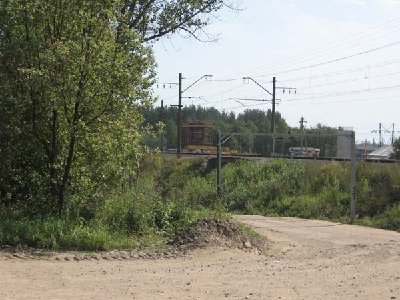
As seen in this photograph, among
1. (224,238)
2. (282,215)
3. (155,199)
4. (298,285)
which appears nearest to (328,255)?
(224,238)

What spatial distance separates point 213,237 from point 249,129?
99.5 meters

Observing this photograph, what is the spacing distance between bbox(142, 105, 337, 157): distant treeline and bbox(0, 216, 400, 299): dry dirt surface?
99.9ft

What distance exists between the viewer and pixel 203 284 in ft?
32.1

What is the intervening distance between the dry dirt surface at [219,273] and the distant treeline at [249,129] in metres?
30.4

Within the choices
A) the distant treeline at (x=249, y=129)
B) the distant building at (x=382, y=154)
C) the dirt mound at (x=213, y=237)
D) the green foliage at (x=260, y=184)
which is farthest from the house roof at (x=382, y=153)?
the dirt mound at (x=213, y=237)

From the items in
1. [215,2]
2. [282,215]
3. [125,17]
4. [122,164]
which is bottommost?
[282,215]

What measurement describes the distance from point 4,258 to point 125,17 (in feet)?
21.0

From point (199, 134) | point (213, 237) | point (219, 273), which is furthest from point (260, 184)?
point (199, 134)

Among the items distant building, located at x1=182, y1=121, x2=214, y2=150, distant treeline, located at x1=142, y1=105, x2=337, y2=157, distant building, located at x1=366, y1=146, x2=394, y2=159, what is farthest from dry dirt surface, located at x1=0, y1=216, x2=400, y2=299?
distant building, located at x1=182, y1=121, x2=214, y2=150

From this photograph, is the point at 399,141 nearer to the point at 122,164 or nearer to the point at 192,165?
the point at 192,165

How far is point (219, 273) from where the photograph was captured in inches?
426

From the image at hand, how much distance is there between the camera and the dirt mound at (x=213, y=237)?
523 inches

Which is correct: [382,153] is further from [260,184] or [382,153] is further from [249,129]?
[260,184]

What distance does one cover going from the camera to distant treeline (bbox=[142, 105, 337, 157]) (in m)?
63.2
